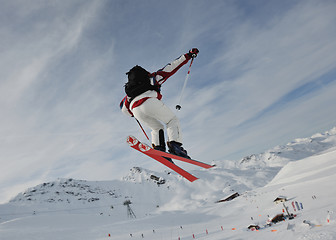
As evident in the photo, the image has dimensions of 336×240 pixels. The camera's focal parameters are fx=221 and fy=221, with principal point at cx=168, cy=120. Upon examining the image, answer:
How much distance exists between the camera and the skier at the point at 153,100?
5.28 m

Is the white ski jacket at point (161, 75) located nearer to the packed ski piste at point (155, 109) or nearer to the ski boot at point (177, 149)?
the packed ski piste at point (155, 109)

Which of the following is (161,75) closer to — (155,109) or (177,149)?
(155,109)

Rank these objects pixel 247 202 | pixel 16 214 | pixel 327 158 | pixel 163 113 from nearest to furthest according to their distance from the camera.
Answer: pixel 163 113, pixel 247 202, pixel 327 158, pixel 16 214

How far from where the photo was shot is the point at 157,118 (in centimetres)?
553

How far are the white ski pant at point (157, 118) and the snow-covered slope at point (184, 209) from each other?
10439mm

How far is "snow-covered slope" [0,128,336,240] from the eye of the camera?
1088 inches

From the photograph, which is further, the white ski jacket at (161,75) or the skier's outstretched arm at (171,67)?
the skier's outstretched arm at (171,67)

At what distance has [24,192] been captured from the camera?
156m

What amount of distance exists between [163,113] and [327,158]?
99.9 m

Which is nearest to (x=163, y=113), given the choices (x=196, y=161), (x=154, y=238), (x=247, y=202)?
(x=196, y=161)

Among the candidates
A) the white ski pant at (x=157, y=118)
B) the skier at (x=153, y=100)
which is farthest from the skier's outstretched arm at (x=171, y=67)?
the white ski pant at (x=157, y=118)

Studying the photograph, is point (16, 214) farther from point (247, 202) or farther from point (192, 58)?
point (192, 58)

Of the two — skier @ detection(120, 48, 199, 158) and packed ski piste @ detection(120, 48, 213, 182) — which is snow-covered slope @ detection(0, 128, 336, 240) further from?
skier @ detection(120, 48, 199, 158)

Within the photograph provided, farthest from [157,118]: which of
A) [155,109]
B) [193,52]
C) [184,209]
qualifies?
[184,209]
